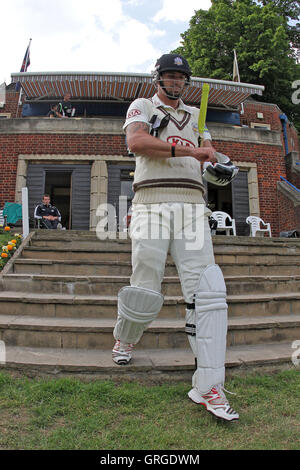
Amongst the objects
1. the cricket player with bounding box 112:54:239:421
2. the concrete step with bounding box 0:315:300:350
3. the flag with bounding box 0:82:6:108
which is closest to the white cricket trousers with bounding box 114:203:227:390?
the cricket player with bounding box 112:54:239:421

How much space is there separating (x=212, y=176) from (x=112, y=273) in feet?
8.67

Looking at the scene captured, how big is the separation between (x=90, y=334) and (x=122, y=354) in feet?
1.73

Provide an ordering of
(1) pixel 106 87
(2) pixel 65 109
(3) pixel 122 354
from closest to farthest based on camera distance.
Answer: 1. (3) pixel 122 354
2. (2) pixel 65 109
3. (1) pixel 106 87

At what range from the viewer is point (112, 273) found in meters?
4.63

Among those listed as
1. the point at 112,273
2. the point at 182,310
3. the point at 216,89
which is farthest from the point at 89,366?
the point at 216,89

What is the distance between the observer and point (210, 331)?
6.78 ft

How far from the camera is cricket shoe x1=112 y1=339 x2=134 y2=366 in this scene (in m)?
2.60

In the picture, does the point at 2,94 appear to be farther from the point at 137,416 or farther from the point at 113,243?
the point at 137,416

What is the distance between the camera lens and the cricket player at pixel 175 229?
2.08m

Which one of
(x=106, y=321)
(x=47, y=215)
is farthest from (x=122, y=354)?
(x=47, y=215)

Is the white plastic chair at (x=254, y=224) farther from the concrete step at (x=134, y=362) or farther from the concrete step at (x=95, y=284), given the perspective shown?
the concrete step at (x=134, y=362)

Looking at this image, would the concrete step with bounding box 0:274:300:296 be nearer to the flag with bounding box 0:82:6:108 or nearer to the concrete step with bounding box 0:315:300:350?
the concrete step with bounding box 0:315:300:350

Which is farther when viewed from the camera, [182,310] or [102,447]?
[182,310]
